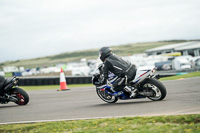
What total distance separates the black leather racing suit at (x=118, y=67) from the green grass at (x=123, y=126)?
2739mm

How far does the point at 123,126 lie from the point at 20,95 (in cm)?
601

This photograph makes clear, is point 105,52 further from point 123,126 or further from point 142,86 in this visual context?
point 123,126

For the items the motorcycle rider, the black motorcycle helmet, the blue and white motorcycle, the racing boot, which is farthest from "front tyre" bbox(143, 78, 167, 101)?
the black motorcycle helmet

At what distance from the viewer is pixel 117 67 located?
30.2 feet

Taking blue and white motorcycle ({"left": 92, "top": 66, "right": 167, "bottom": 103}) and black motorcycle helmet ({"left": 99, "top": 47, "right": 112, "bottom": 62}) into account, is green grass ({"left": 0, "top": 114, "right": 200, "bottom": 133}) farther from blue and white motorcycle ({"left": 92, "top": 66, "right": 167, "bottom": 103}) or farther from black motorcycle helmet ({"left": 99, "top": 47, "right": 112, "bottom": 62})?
black motorcycle helmet ({"left": 99, "top": 47, "right": 112, "bottom": 62})

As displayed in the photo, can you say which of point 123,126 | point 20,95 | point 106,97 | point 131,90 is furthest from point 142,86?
point 20,95

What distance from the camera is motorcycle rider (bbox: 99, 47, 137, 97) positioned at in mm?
9102

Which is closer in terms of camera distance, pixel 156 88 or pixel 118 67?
pixel 156 88

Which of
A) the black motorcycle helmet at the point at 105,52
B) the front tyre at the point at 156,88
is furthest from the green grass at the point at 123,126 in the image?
the black motorcycle helmet at the point at 105,52

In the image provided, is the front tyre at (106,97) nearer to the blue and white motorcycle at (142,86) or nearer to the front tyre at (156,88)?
the blue and white motorcycle at (142,86)

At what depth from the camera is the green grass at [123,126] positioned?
5.24 m

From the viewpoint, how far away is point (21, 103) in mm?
10930

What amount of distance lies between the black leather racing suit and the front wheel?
328 cm

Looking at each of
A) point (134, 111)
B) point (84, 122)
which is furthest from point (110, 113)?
point (84, 122)
